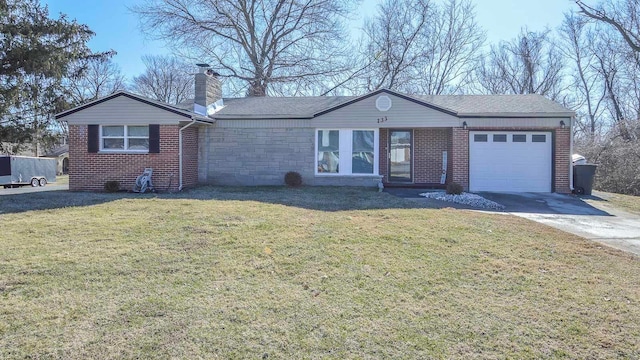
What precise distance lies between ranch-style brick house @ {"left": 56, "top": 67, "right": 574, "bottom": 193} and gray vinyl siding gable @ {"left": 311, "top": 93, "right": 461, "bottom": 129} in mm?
34

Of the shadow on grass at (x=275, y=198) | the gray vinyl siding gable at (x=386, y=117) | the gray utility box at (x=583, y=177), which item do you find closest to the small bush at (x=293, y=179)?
the shadow on grass at (x=275, y=198)

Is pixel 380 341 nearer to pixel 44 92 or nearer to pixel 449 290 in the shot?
pixel 449 290

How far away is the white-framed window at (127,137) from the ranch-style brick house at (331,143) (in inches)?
1.3

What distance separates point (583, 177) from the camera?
13.0 metres

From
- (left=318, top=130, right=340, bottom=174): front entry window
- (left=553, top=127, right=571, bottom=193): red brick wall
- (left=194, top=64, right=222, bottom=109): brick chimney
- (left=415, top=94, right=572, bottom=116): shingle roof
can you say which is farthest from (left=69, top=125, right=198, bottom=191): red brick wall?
(left=553, top=127, right=571, bottom=193): red brick wall

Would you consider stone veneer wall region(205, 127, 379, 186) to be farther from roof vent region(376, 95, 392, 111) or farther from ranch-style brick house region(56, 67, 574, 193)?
roof vent region(376, 95, 392, 111)

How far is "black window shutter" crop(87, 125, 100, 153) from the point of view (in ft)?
42.2

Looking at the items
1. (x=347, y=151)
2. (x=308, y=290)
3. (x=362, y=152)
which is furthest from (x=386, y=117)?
(x=308, y=290)

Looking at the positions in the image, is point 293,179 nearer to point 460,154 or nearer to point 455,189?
point 455,189

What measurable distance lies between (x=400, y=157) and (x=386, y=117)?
2.01 meters

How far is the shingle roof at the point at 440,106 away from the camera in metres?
13.0

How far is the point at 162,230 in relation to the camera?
652 cm

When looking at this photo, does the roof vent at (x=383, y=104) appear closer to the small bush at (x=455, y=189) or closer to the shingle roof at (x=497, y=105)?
the shingle roof at (x=497, y=105)

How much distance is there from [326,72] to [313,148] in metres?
13.9
